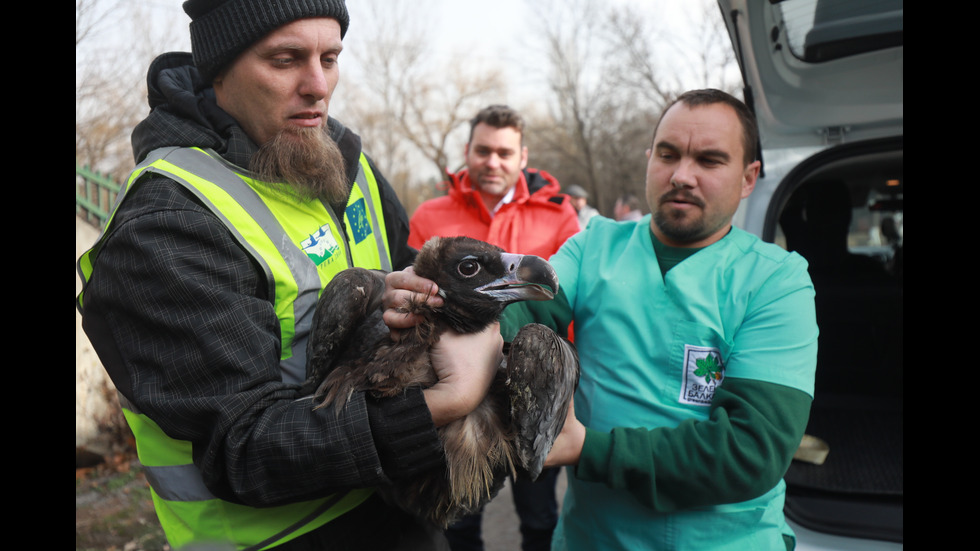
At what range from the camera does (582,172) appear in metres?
40.1

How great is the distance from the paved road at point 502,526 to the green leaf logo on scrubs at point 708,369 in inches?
129

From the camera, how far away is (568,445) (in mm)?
2256

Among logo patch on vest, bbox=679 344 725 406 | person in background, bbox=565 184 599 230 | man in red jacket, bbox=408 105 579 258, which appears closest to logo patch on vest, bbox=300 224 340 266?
logo patch on vest, bbox=679 344 725 406

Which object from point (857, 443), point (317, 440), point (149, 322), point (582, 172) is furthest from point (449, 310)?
point (582, 172)

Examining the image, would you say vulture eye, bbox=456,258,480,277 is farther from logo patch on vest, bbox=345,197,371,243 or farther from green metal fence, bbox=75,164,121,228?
green metal fence, bbox=75,164,121,228

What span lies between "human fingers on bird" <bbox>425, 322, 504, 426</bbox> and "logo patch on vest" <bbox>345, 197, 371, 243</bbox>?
Result: 705 mm

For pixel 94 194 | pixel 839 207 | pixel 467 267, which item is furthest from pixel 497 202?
pixel 94 194

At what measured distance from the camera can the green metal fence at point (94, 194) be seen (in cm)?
744

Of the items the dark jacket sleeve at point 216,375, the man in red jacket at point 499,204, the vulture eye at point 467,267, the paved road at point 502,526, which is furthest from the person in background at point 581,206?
the dark jacket sleeve at point 216,375

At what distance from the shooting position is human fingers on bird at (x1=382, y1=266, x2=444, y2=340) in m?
2.26

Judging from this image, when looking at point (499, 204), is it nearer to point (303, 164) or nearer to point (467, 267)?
point (467, 267)

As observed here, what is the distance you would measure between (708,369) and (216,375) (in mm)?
1818

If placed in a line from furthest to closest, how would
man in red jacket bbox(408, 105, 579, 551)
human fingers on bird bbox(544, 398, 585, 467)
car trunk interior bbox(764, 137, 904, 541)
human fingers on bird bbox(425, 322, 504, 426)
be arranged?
man in red jacket bbox(408, 105, 579, 551), car trunk interior bbox(764, 137, 904, 541), human fingers on bird bbox(544, 398, 585, 467), human fingers on bird bbox(425, 322, 504, 426)

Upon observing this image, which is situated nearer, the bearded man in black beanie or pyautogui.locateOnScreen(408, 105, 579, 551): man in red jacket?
the bearded man in black beanie
